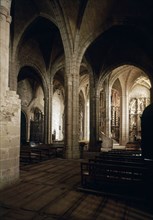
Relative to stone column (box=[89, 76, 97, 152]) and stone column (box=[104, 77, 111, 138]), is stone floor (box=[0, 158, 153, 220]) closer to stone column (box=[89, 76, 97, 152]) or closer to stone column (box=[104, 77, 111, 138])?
stone column (box=[89, 76, 97, 152])

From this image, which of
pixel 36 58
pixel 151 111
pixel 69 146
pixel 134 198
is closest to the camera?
pixel 134 198

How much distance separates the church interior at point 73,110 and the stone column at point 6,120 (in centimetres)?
3

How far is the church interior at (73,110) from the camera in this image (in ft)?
13.7

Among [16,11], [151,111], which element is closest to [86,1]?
[16,11]

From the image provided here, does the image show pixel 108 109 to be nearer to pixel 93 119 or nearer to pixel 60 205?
pixel 93 119

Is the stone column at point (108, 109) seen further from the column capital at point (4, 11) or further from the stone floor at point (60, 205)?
the column capital at point (4, 11)

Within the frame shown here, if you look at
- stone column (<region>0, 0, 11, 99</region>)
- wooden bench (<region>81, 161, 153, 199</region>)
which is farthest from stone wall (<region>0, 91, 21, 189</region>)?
wooden bench (<region>81, 161, 153, 199</region>)

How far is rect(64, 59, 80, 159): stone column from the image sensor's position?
10.7 metres

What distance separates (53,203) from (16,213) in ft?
2.70

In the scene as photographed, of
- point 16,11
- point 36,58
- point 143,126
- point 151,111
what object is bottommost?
point 143,126

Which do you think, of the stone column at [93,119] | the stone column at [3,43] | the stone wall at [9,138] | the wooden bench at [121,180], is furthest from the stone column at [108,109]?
the stone column at [3,43]

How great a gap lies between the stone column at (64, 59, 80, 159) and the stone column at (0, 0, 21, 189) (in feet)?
17.5

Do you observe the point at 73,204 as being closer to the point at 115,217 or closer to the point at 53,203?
the point at 53,203

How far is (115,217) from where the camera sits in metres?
3.41
